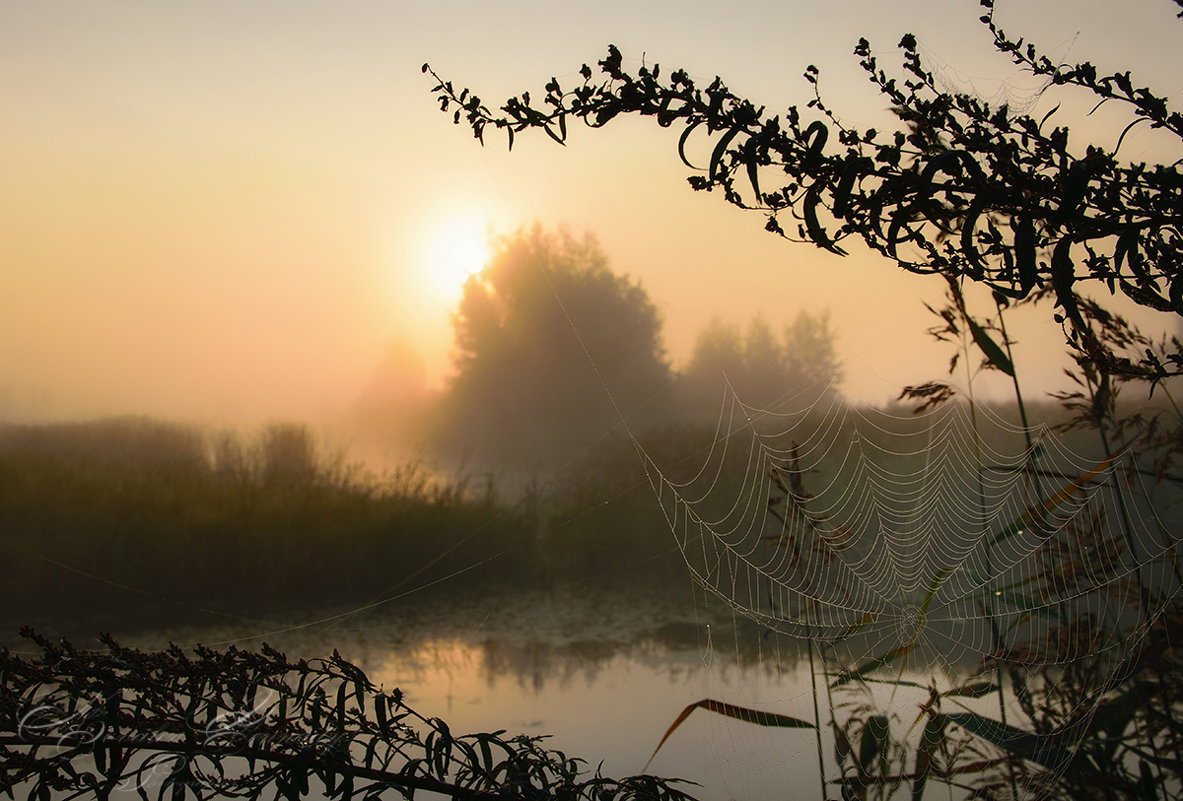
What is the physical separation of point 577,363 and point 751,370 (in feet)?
1.62

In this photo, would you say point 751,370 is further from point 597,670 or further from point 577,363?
Answer: point 597,670

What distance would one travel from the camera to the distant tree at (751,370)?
2219 millimetres

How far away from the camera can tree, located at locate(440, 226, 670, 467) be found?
219cm

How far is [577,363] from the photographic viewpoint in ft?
7.54

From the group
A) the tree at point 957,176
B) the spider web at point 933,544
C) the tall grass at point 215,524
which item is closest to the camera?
the tree at point 957,176

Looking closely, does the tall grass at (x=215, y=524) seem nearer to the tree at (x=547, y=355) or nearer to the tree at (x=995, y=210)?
the tree at (x=547, y=355)

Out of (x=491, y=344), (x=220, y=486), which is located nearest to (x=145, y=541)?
(x=220, y=486)

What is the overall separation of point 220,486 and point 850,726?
1.69 meters

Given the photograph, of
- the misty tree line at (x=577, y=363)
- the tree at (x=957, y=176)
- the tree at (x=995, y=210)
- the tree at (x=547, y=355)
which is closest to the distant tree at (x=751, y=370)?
the misty tree line at (x=577, y=363)

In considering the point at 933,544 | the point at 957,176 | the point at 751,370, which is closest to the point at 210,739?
the point at 957,176

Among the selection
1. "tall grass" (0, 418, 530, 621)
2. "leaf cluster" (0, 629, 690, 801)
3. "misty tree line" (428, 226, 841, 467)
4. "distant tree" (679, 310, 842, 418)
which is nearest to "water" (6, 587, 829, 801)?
"tall grass" (0, 418, 530, 621)

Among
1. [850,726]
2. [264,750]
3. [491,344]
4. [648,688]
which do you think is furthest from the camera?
[491,344]

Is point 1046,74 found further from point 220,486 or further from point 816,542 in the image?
point 220,486

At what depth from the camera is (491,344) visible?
222 cm
